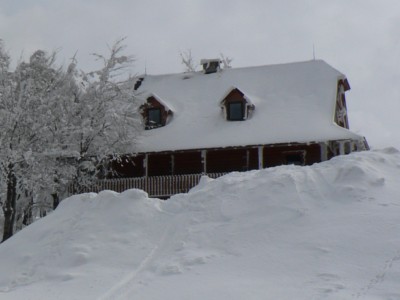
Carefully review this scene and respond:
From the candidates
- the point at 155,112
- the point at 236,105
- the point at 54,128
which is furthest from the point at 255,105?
the point at 54,128

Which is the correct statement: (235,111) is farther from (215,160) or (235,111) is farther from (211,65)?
(211,65)

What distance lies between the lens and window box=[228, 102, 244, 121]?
92.8 feet

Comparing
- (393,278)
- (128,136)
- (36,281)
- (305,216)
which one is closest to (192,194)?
(305,216)

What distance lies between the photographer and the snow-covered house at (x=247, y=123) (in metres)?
26.0

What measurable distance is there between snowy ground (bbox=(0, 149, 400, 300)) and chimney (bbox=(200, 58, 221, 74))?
17.6 m

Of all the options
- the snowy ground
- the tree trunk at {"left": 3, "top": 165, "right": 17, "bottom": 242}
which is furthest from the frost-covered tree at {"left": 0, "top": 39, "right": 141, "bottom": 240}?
the snowy ground

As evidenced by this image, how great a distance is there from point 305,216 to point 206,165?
605 inches

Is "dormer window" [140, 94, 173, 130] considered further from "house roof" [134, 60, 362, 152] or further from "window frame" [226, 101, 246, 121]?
"window frame" [226, 101, 246, 121]

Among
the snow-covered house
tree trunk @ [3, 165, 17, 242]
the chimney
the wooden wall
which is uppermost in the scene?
the chimney

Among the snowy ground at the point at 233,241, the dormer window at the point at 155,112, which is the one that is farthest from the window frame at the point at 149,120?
the snowy ground at the point at 233,241

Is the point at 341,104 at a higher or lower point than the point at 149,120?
higher

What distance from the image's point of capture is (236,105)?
93.2 ft

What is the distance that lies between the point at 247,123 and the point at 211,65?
702cm

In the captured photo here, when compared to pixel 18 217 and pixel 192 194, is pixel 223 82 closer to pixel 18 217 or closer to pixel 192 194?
pixel 18 217
